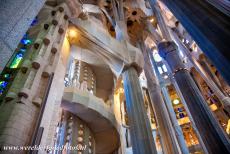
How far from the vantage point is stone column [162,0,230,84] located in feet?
11.0

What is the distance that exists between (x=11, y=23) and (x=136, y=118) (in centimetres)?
602

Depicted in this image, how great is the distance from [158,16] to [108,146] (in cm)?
827

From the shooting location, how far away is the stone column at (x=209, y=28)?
3356 millimetres

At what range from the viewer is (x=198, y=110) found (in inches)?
269

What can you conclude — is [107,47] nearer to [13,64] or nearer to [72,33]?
[72,33]

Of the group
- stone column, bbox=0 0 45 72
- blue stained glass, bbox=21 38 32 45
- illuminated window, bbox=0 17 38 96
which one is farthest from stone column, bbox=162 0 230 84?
blue stained glass, bbox=21 38 32 45

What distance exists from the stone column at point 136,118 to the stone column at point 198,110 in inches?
69.4

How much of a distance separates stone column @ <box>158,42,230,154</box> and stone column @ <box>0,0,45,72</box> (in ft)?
21.2

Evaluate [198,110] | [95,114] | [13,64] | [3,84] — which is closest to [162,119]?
[198,110]

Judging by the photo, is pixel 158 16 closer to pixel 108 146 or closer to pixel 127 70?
pixel 127 70

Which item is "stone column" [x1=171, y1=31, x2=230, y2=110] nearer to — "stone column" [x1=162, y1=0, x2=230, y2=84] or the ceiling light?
"stone column" [x1=162, y1=0, x2=230, y2=84]

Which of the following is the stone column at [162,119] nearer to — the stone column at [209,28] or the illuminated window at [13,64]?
the stone column at [209,28]

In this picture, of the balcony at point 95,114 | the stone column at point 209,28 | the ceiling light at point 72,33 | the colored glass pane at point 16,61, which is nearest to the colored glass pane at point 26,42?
the colored glass pane at point 16,61

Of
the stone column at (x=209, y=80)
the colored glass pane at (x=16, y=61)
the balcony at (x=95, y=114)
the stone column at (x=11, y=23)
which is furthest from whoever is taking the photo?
the stone column at (x=209, y=80)
